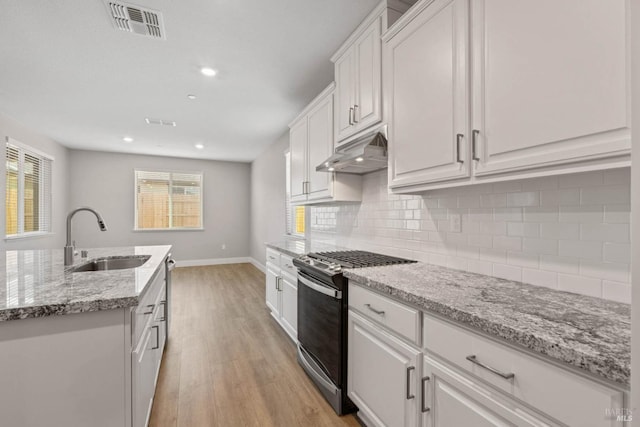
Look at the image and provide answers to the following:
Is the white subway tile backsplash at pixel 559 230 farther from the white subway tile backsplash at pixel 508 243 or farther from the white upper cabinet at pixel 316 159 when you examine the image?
the white upper cabinet at pixel 316 159

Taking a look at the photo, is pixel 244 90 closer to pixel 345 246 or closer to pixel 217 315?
pixel 345 246

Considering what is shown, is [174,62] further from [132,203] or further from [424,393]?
[132,203]

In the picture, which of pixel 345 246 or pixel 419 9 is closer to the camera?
pixel 419 9

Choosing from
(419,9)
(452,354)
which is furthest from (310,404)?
(419,9)

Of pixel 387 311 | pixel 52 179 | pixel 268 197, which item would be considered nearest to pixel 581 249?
pixel 387 311

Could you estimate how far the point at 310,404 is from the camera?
1.95m

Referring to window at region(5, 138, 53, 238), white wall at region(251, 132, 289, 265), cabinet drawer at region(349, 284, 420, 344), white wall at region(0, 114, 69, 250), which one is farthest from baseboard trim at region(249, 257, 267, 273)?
cabinet drawer at region(349, 284, 420, 344)

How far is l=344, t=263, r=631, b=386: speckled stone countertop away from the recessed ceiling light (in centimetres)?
244

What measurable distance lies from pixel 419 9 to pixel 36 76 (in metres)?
3.66

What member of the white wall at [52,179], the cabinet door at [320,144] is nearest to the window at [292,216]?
the cabinet door at [320,144]

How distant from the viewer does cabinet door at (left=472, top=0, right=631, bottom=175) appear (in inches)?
35.3

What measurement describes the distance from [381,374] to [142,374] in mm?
1181

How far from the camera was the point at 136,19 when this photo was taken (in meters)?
2.10

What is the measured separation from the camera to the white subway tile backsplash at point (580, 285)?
1.19 m
